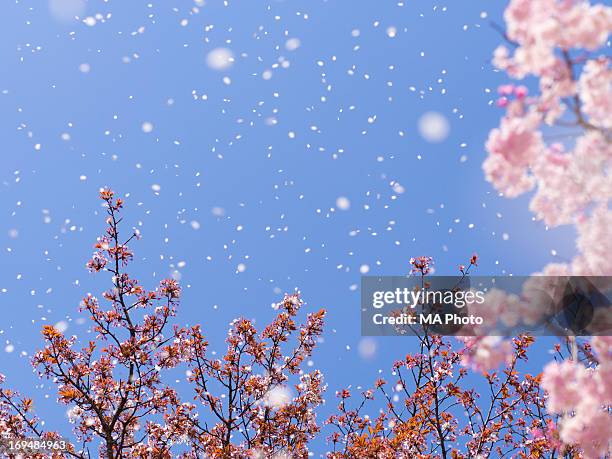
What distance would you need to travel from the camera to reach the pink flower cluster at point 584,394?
326cm

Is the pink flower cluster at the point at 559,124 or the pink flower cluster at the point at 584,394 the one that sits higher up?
the pink flower cluster at the point at 559,124

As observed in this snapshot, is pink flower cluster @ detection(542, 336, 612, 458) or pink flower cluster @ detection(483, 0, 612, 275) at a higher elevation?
pink flower cluster @ detection(483, 0, 612, 275)

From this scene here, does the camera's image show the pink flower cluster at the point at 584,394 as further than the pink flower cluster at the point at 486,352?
No

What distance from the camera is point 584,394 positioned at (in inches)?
129

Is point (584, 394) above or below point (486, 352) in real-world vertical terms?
below

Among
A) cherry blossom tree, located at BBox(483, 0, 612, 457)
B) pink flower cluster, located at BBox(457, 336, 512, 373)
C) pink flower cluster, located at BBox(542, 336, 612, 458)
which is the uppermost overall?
cherry blossom tree, located at BBox(483, 0, 612, 457)

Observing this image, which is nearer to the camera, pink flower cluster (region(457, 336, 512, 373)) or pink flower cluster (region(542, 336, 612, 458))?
pink flower cluster (region(542, 336, 612, 458))

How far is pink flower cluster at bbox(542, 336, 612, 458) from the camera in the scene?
10.7 ft

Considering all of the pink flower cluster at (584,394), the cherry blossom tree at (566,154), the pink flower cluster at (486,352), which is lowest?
the pink flower cluster at (584,394)

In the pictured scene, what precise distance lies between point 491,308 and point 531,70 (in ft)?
5.53

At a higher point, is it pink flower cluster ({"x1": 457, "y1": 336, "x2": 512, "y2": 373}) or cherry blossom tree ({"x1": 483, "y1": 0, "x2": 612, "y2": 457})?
cherry blossom tree ({"x1": 483, "y1": 0, "x2": 612, "y2": 457})

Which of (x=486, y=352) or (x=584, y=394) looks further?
(x=486, y=352)

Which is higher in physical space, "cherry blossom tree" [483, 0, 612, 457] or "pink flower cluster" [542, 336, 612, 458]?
"cherry blossom tree" [483, 0, 612, 457]

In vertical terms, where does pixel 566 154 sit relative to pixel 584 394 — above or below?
above
